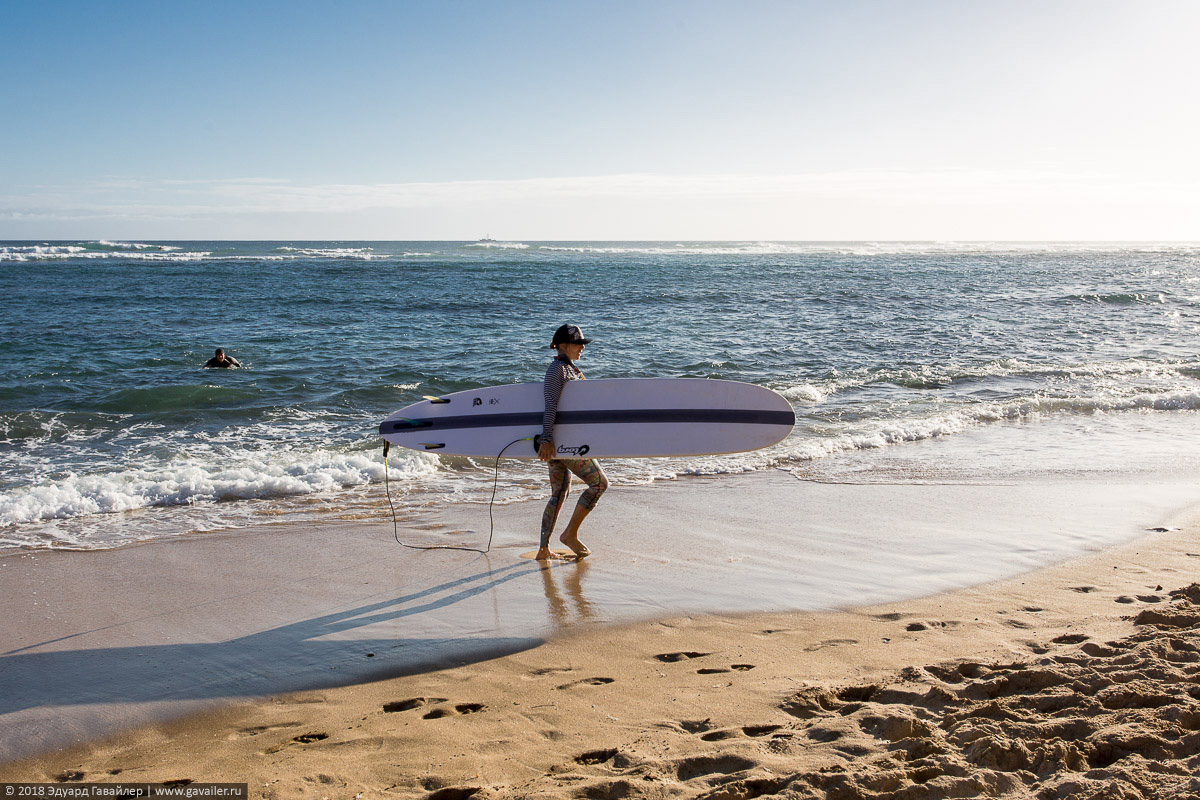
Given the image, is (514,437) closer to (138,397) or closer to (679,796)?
(679,796)

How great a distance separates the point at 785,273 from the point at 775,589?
4377cm

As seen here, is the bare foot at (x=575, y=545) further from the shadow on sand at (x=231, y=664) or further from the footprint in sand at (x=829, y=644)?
the footprint in sand at (x=829, y=644)

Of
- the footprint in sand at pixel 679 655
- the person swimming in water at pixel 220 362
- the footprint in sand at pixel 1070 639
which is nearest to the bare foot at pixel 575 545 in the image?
the footprint in sand at pixel 679 655

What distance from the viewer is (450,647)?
389cm

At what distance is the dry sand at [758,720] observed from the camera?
2.47m

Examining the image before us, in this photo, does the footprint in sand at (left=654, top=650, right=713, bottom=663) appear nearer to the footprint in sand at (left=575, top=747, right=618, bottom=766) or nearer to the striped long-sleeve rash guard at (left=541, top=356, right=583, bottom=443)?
the footprint in sand at (left=575, top=747, right=618, bottom=766)

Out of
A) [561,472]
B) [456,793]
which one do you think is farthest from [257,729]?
[561,472]

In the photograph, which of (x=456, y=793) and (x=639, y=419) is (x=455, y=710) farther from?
(x=639, y=419)

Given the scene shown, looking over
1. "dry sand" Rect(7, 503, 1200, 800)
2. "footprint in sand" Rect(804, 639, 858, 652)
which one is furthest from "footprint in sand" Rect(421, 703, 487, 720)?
"footprint in sand" Rect(804, 639, 858, 652)

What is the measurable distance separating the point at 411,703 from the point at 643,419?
301 centimetres

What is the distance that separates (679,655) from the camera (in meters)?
3.72

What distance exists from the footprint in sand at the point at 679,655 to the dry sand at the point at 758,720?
15 millimetres

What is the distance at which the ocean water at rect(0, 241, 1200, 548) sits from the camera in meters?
7.09

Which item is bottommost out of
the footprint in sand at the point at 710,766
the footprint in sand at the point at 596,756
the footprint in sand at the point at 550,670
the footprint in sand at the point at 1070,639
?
the footprint in sand at the point at 550,670
